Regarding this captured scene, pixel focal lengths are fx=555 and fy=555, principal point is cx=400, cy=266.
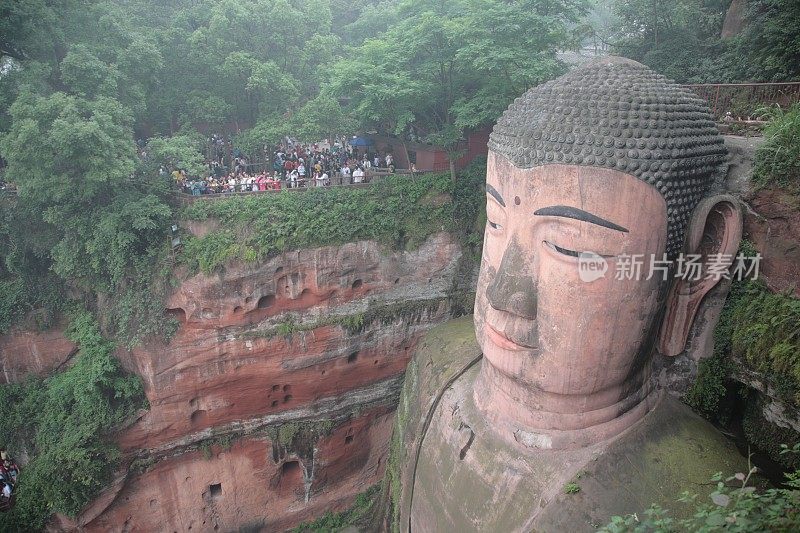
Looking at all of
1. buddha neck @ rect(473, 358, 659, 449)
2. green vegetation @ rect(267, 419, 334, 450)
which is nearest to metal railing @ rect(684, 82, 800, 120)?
buddha neck @ rect(473, 358, 659, 449)

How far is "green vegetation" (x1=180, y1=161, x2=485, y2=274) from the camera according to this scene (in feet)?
38.8

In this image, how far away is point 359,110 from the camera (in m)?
12.9

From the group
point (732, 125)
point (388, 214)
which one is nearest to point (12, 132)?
point (388, 214)

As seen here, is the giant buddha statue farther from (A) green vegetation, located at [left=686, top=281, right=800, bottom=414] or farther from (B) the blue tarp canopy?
(B) the blue tarp canopy

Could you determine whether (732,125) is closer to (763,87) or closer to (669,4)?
(763,87)

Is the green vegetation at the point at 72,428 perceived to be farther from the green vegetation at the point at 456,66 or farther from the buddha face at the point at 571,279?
the buddha face at the point at 571,279

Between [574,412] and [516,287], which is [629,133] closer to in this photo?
[516,287]

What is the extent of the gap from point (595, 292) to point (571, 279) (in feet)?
0.91

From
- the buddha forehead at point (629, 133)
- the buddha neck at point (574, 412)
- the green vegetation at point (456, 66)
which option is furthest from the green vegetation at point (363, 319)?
the buddha forehead at point (629, 133)

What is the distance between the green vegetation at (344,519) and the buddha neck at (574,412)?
26.6ft

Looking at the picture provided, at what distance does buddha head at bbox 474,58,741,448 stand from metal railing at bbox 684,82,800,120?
197cm

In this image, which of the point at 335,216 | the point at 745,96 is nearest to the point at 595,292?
the point at 745,96

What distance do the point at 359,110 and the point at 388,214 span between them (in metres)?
2.52

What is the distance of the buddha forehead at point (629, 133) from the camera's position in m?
5.37
